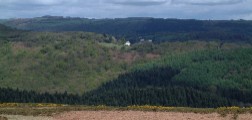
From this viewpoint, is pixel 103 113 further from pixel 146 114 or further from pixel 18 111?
pixel 18 111

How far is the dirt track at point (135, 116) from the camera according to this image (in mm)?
54062

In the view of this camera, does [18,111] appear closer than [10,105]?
Yes

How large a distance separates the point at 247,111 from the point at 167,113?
954 centimetres

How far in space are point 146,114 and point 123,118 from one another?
13.7ft

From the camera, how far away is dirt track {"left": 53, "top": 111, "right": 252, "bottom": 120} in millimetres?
54062

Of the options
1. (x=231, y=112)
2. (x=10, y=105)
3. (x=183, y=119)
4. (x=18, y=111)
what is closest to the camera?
(x=183, y=119)

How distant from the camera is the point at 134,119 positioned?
5331 cm

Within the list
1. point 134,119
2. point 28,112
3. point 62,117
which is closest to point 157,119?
point 134,119

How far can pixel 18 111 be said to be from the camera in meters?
61.7

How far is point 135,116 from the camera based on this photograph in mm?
55469

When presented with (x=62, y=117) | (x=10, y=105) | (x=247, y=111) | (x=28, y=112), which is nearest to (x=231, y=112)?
(x=247, y=111)

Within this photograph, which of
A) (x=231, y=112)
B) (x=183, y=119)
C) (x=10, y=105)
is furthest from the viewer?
(x=10, y=105)

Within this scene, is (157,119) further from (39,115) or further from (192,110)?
(39,115)

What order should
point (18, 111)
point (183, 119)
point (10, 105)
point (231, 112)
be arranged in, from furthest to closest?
1. point (10, 105)
2. point (18, 111)
3. point (231, 112)
4. point (183, 119)
